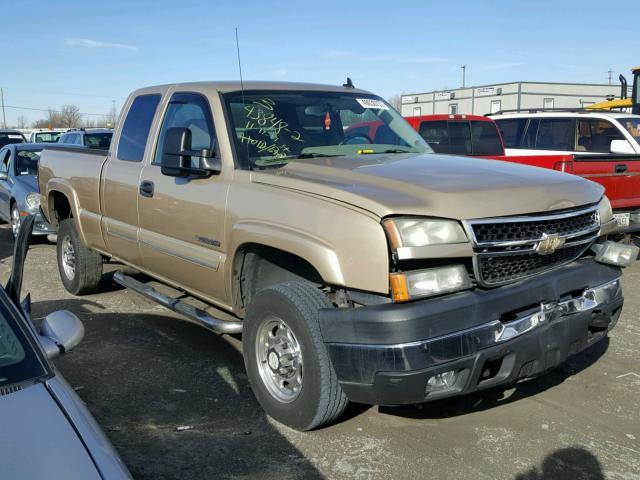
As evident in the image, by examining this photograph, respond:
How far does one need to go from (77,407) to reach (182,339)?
3.37m

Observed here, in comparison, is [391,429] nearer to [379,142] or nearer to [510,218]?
[510,218]

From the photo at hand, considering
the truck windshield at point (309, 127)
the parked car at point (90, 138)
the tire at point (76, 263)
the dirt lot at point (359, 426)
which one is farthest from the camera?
the parked car at point (90, 138)

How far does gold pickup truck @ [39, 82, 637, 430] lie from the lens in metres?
3.32

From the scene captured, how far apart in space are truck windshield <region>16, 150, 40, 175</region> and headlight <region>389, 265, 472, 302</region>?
9370 millimetres

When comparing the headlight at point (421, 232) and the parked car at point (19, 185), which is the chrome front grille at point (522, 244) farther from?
the parked car at point (19, 185)

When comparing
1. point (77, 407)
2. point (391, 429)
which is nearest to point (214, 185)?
point (391, 429)

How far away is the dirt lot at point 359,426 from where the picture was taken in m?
3.56

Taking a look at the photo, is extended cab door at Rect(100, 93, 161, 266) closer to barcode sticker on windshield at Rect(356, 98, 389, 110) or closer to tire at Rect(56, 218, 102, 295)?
tire at Rect(56, 218, 102, 295)

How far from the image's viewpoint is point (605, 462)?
3.59m

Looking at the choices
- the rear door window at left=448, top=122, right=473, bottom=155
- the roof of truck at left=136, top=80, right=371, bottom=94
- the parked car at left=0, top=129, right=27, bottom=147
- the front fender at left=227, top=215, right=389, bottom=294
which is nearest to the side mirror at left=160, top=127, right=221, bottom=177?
the roof of truck at left=136, top=80, right=371, bottom=94

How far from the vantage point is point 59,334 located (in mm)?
2941

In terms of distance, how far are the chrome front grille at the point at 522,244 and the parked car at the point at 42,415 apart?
198 cm

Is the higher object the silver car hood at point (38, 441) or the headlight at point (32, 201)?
the silver car hood at point (38, 441)

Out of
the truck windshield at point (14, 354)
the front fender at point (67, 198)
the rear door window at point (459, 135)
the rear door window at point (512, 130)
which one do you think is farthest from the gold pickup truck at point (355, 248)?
the rear door window at point (512, 130)
